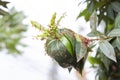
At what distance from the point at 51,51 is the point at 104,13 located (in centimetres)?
38

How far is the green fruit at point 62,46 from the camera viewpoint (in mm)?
1071

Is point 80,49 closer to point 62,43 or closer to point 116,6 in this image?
point 62,43

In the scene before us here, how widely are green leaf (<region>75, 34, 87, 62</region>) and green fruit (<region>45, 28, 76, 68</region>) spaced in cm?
1

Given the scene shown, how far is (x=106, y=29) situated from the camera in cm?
138

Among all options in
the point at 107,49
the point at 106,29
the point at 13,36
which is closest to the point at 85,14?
the point at 106,29

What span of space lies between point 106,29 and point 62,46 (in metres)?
0.36

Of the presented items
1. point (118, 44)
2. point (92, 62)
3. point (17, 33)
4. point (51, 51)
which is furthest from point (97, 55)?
point (17, 33)

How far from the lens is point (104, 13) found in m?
1.38

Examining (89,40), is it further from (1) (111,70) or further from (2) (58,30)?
(1) (111,70)

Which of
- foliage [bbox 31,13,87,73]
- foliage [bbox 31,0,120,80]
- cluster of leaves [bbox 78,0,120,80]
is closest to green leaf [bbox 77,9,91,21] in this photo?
cluster of leaves [bbox 78,0,120,80]

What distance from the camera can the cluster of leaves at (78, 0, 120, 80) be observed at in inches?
45.9

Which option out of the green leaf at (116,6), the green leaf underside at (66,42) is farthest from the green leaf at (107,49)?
the green leaf at (116,6)

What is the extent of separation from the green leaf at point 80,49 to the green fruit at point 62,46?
0.05 ft

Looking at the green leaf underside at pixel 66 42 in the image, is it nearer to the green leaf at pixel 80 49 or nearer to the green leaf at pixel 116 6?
the green leaf at pixel 80 49
